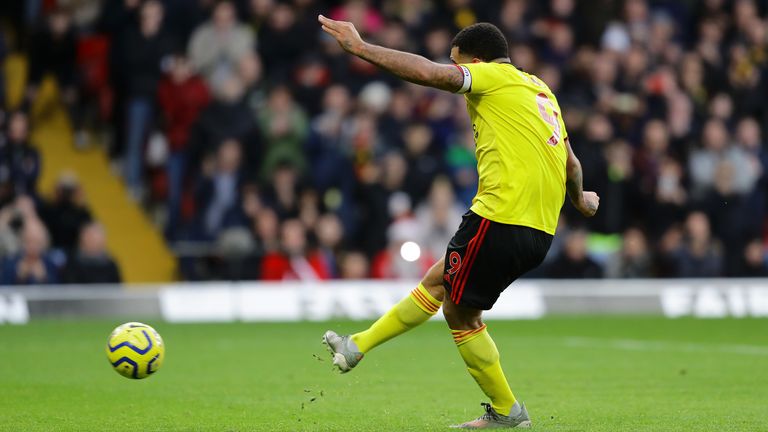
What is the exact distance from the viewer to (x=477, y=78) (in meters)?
7.44

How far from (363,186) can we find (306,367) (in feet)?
21.5

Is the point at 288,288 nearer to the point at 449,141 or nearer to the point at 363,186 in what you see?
the point at 363,186

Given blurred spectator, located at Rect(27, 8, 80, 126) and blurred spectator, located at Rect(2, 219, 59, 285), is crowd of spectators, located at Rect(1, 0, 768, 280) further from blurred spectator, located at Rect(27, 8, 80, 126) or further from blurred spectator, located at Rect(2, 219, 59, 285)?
blurred spectator, located at Rect(2, 219, 59, 285)

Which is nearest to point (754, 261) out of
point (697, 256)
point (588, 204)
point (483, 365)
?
point (697, 256)

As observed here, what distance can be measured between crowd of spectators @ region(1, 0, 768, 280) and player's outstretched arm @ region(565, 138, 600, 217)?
31.7 ft

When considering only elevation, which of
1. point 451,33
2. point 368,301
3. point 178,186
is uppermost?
point 451,33

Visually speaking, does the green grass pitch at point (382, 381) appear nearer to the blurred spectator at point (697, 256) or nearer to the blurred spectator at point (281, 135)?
Result: the blurred spectator at point (697, 256)

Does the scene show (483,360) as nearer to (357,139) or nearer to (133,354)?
(133,354)

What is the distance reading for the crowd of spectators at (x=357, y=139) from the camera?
18.3m

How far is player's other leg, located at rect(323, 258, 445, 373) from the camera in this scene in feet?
25.8

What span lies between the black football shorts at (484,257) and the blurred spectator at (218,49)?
39.4 feet

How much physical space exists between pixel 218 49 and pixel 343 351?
12028 mm

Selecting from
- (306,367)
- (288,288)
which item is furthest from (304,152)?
(306,367)

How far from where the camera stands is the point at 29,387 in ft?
34.2
